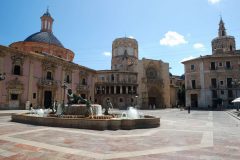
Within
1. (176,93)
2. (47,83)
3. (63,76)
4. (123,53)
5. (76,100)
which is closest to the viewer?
(76,100)

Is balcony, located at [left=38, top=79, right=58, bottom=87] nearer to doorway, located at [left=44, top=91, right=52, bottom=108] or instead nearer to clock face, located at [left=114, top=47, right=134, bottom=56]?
doorway, located at [left=44, top=91, right=52, bottom=108]

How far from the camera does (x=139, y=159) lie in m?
4.83

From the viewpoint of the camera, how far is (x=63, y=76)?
104 feet

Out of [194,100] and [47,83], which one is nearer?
[47,83]

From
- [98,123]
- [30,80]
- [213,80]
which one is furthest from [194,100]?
[98,123]

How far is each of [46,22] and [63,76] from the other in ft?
51.3

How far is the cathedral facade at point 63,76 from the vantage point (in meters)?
24.5

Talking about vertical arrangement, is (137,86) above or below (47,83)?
above

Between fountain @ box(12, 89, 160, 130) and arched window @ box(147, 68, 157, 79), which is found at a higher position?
arched window @ box(147, 68, 157, 79)

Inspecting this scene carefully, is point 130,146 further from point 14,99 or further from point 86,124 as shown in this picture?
point 14,99

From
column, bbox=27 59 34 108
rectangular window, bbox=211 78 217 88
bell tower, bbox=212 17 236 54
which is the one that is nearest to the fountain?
column, bbox=27 59 34 108

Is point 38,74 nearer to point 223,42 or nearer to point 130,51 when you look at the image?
point 130,51

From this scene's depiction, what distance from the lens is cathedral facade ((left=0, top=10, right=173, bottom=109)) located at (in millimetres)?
24547

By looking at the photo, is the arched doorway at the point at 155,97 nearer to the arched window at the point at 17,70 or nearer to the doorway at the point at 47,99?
the doorway at the point at 47,99
